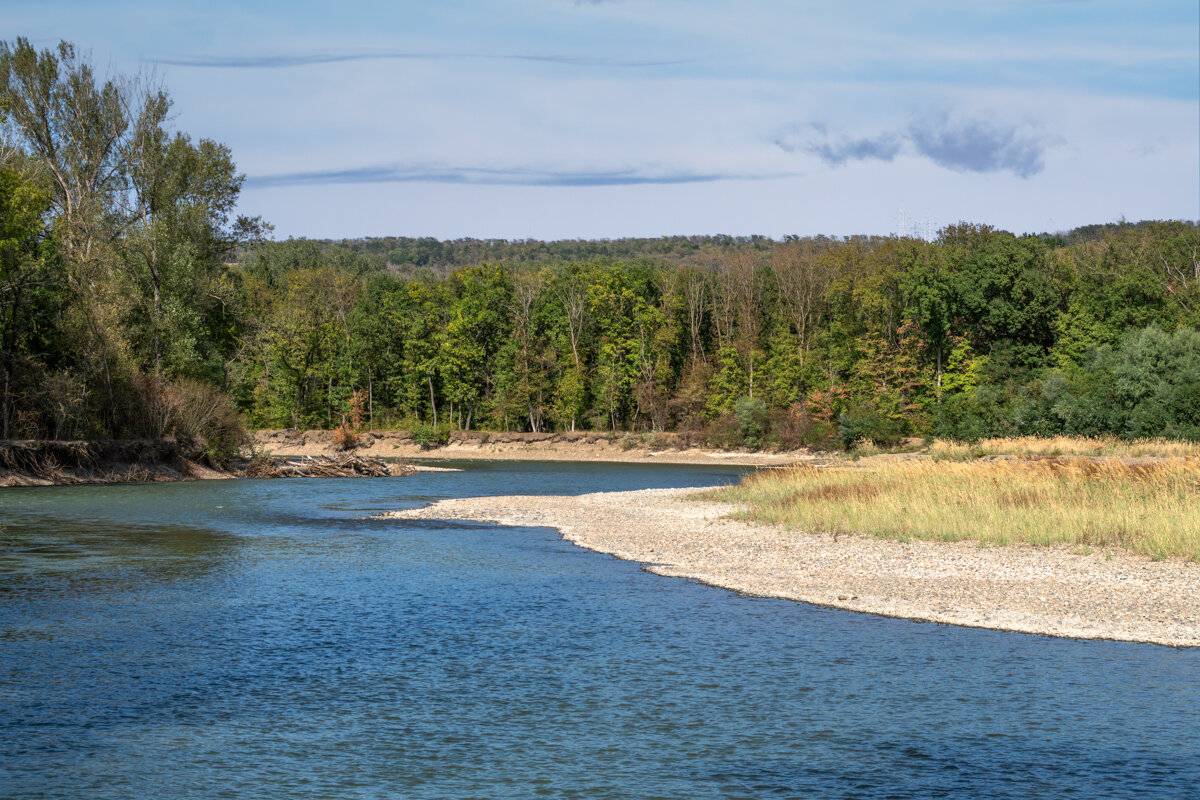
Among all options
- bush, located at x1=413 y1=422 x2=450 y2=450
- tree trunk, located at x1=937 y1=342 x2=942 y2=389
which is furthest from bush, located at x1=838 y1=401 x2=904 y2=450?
bush, located at x1=413 y1=422 x2=450 y2=450

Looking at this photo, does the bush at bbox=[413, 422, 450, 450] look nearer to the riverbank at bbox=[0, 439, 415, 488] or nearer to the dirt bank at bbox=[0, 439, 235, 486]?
the riverbank at bbox=[0, 439, 415, 488]

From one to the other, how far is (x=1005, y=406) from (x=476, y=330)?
186 feet

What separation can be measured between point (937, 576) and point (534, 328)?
88705 mm

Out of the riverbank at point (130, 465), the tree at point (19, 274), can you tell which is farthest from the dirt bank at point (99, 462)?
the tree at point (19, 274)

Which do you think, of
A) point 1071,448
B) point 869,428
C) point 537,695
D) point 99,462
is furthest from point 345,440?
Result: point 537,695

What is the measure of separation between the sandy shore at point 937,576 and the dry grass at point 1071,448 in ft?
94.5

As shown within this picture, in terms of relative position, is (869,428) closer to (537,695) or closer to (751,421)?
(751,421)

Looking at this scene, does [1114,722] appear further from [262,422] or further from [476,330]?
[262,422]

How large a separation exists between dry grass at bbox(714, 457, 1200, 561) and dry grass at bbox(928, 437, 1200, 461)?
1969 centimetres

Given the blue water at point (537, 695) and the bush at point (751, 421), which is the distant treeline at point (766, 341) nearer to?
the bush at point (751, 421)

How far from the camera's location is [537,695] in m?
14.3

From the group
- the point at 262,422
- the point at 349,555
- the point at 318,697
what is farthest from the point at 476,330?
the point at 318,697

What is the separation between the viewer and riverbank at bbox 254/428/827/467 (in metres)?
96.2

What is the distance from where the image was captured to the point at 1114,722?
41.9 ft
